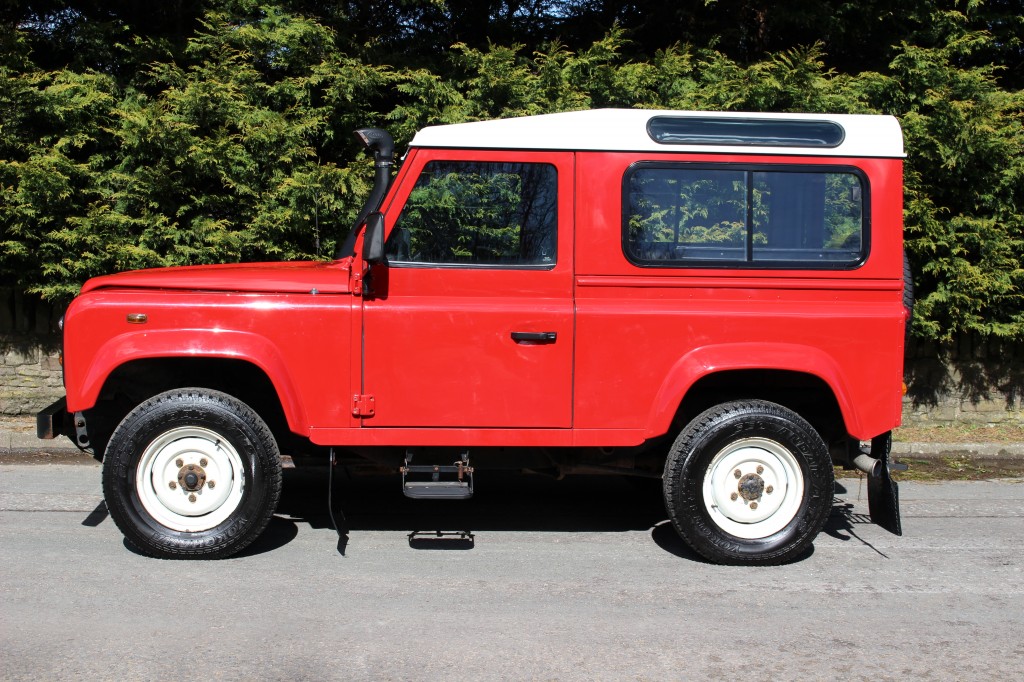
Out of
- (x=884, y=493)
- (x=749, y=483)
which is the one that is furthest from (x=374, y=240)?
(x=884, y=493)

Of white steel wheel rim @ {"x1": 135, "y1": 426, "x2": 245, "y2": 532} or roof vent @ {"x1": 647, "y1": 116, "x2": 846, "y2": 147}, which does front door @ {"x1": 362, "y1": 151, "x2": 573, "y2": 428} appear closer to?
roof vent @ {"x1": 647, "y1": 116, "x2": 846, "y2": 147}

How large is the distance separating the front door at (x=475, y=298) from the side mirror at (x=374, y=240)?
154 mm

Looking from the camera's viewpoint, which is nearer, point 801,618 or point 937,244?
point 801,618

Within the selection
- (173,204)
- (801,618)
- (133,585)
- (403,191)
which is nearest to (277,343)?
(403,191)

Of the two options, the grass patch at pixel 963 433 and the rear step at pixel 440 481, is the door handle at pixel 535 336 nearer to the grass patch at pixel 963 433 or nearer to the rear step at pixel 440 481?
the rear step at pixel 440 481

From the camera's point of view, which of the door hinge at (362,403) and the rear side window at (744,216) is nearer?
the door hinge at (362,403)

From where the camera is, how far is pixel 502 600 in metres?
4.58

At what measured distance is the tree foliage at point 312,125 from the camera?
8.67m

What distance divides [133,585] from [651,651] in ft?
8.52

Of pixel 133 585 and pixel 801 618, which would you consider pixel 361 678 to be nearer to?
pixel 133 585

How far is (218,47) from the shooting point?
30.3ft

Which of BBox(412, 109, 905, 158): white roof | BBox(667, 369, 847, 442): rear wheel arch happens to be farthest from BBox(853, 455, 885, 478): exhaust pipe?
BBox(412, 109, 905, 158): white roof

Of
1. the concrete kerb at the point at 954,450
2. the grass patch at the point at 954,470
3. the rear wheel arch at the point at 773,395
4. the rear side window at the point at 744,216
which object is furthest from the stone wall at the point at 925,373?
the rear side window at the point at 744,216

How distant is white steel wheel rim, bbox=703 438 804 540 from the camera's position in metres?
5.18
